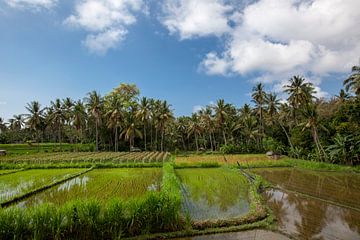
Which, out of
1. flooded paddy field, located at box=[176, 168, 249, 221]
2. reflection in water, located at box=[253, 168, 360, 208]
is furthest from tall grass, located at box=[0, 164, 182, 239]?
reflection in water, located at box=[253, 168, 360, 208]

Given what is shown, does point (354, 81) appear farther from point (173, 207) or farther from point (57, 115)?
point (57, 115)

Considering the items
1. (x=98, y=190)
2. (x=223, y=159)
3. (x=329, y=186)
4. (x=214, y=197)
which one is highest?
(x=223, y=159)

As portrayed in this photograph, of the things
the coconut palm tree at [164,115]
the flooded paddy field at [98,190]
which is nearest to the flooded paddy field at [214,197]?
the flooded paddy field at [98,190]

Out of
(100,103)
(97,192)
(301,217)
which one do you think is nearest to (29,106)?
(100,103)

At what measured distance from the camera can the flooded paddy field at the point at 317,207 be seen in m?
8.27

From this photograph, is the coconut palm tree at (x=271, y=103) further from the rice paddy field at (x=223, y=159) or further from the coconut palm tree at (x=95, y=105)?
the coconut palm tree at (x=95, y=105)

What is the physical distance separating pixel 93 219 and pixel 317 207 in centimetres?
939

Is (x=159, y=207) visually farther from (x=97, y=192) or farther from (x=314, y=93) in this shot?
(x=314, y=93)

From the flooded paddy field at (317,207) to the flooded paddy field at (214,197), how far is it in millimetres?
1503

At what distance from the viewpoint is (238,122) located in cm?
4941

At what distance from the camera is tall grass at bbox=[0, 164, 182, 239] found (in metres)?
6.88

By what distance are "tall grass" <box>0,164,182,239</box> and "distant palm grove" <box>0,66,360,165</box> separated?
22.5m

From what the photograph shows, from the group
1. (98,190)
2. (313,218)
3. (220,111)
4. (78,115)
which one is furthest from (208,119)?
(313,218)

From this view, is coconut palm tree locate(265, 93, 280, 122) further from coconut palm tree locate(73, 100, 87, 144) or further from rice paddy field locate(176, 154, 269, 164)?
coconut palm tree locate(73, 100, 87, 144)
